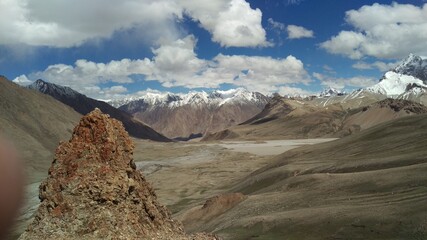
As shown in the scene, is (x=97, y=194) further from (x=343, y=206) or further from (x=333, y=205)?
(x=333, y=205)

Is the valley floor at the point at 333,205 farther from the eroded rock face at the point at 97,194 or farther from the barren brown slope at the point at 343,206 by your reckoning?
the eroded rock face at the point at 97,194

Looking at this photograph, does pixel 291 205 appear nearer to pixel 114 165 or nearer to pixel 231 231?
pixel 231 231

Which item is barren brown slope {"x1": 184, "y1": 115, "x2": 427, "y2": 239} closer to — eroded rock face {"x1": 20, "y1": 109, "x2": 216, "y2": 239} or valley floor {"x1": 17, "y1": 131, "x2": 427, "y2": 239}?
valley floor {"x1": 17, "y1": 131, "x2": 427, "y2": 239}

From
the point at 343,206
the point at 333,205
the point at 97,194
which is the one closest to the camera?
the point at 97,194

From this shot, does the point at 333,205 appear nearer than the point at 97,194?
No

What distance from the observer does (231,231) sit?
4569cm

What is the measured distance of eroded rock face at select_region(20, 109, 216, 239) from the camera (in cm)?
1989

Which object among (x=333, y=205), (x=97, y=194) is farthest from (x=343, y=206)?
(x=97, y=194)

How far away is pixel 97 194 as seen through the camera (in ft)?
67.2

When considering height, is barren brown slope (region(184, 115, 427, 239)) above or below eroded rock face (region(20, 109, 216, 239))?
below

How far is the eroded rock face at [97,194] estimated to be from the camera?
65.3 ft

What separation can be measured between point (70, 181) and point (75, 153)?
1.78 meters

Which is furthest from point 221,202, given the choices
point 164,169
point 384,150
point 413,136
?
point 164,169

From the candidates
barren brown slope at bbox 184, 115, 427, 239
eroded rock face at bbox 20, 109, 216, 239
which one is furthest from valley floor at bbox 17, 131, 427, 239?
eroded rock face at bbox 20, 109, 216, 239
